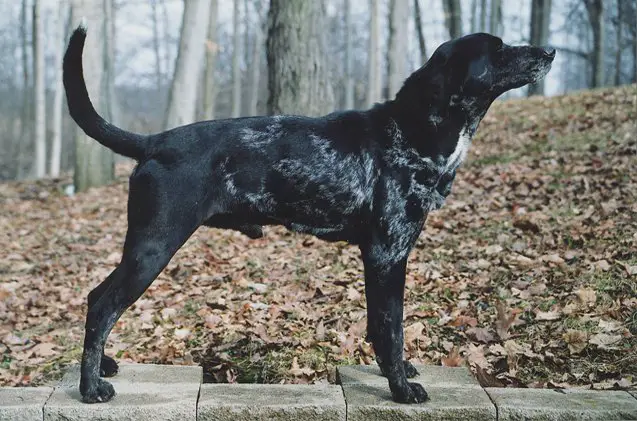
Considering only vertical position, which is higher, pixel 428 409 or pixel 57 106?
pixel 57 106

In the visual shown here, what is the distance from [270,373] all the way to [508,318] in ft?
5.78

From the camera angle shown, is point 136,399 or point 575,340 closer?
point 136,399

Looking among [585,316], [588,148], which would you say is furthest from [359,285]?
[588,148]

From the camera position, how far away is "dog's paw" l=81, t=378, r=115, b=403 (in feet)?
10.8

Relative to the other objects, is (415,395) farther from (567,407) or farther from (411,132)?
(411,132)

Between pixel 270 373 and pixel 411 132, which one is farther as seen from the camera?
pixel 270 373

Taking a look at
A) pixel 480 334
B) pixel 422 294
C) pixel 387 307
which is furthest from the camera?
pixel 422 294

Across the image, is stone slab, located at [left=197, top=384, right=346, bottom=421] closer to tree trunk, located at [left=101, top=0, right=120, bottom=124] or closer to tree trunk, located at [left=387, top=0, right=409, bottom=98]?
tree trunk, located at [left=101, top=0, right=120, bottom=124]

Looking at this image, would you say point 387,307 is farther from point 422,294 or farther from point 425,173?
point 422,294

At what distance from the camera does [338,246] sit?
6.79 m

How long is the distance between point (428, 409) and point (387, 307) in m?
0.56

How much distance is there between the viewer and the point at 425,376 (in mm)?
3725

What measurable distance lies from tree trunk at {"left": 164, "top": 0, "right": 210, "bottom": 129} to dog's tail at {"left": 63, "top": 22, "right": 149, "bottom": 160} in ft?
27.3

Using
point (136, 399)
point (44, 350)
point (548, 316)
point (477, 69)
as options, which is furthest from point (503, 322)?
point (44, 350)
